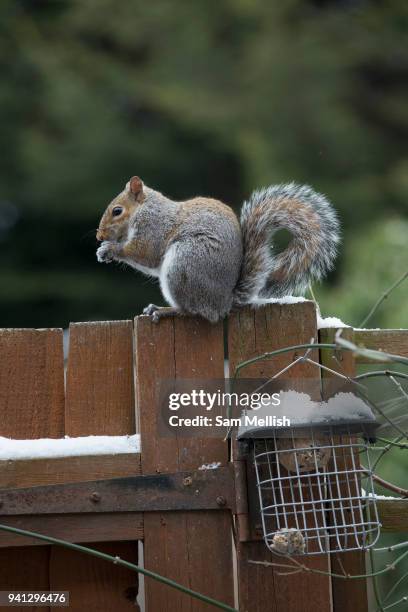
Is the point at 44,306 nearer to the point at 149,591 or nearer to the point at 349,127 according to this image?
the point at 349,127

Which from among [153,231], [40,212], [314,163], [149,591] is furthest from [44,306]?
[149,591]

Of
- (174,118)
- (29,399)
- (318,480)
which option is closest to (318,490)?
(318,480)

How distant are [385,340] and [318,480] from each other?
0.32 m

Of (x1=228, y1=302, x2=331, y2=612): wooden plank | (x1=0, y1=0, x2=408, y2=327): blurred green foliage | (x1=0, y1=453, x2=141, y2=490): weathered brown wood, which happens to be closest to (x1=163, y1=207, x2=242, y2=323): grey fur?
(x1=228, y1=302, x2=331, y2=612): wooden plank

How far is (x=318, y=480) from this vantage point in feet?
5.52

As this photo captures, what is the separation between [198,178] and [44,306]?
1.87 meters

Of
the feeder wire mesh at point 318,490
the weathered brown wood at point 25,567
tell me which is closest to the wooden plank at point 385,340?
the feeder wire mesh at point 318,490

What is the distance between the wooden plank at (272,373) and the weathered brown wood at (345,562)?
0.03 meters

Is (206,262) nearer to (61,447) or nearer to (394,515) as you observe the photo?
(61,447)

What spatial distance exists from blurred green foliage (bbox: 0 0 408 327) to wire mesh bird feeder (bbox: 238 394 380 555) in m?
6.53

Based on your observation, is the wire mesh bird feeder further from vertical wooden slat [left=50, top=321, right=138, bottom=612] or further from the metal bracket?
vertical wooden slat [left=50, top=321, right=138, bottom=612]

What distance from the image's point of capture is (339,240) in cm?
209

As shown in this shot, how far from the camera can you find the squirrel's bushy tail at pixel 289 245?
2.03 metres

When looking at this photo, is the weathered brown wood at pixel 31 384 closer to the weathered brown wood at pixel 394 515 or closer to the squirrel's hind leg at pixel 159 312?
the squirrel's hind leg at pixel 159 312
